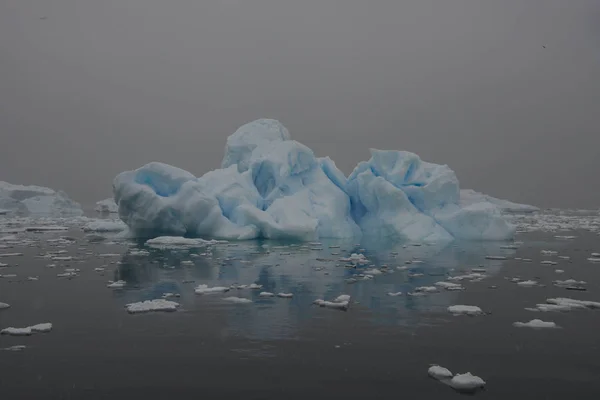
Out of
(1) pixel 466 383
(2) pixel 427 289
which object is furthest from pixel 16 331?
(2) pixel 427 289

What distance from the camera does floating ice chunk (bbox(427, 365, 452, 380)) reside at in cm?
417

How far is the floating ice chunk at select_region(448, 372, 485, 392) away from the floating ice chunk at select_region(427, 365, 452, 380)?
97 millimetres

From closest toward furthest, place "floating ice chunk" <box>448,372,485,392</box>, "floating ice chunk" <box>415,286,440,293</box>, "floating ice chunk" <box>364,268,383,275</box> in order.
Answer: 1. "floating ice chunk" <box>448,372,485,392</box>
2. "floating ice chunk" <box>415,286,440,293</box>
3. "floating ice chunk" <box>364,268,383,275</box>

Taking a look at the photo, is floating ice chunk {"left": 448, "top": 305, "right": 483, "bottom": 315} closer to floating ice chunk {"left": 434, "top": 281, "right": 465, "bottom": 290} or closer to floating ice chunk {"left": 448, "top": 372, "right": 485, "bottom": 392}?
floating ice chunk {"left": 434, "top": 281, "right": 465, "bottom": 290}

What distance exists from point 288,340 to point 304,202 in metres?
13.9

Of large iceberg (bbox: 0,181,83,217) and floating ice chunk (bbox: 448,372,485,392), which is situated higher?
large iceberg (bbox: 0,181,83,217)

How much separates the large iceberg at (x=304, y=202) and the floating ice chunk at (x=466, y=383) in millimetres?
13364

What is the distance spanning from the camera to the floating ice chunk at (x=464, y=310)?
6.39 metres

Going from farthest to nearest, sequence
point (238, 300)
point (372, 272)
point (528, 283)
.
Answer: point (372, 272) → point (528, 283) → point (238, 300)

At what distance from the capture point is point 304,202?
1902 centimetres

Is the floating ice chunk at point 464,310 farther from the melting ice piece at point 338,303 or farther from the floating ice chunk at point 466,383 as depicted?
the floating ice chunk at point 466,383

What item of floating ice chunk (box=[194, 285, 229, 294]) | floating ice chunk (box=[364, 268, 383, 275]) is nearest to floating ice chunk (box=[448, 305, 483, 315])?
floating ice chunk (box=[364, 268, 383, 275])

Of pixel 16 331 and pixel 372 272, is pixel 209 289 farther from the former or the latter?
pixel 372 272

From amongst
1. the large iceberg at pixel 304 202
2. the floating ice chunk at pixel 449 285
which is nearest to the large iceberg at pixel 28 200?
the large iceberg at pixel 304 202
